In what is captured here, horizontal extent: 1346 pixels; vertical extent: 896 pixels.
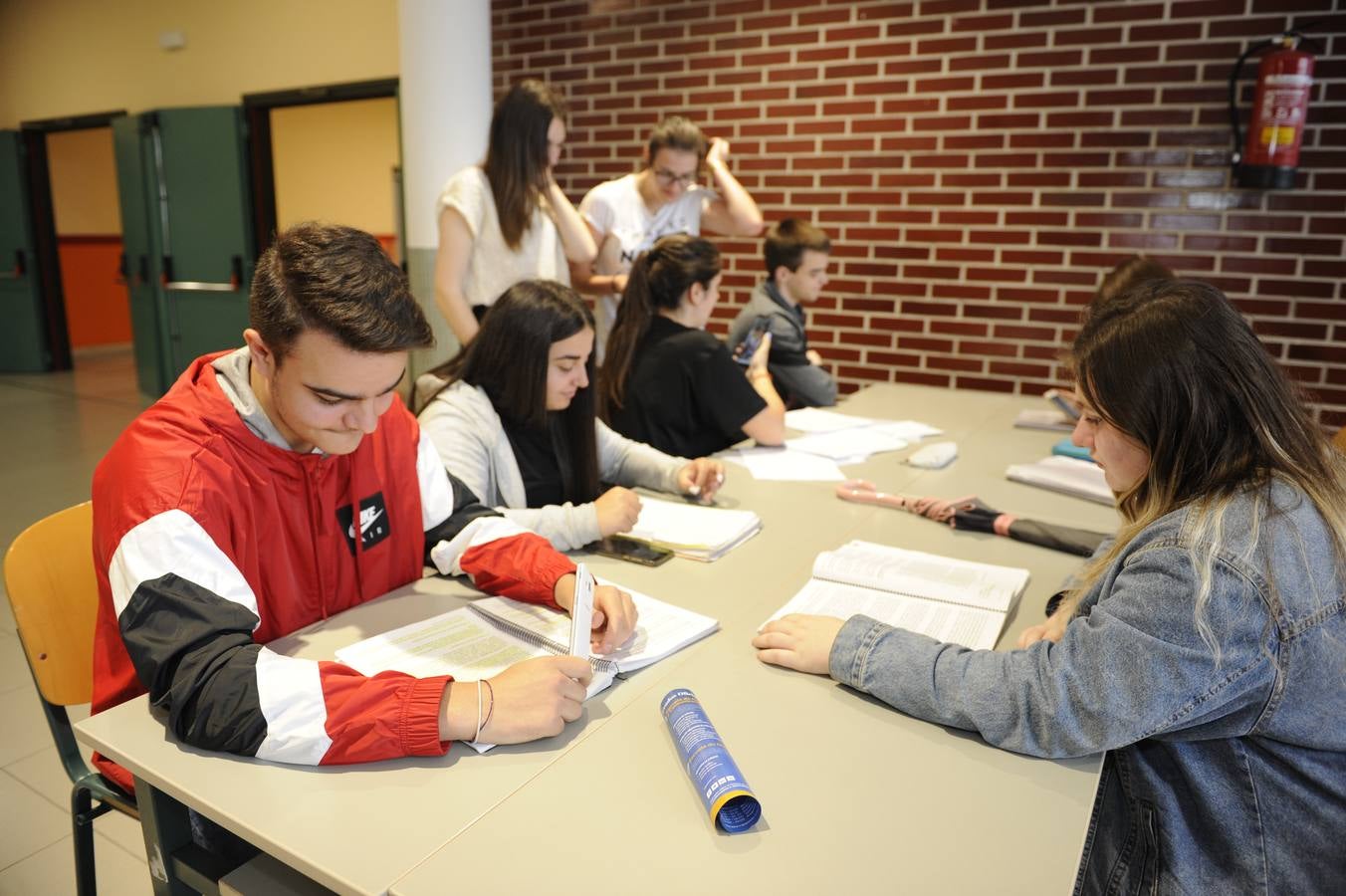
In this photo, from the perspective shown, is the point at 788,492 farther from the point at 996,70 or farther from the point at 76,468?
the point at 76,468

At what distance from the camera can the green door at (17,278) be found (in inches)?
285

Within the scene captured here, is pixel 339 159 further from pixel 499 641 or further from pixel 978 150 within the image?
pixel 499 641

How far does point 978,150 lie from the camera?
3809 mm

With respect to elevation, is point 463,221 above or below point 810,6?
below

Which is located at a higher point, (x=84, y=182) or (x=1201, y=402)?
(x=84, y=182)

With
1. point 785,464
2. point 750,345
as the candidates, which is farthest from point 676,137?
point 785,464

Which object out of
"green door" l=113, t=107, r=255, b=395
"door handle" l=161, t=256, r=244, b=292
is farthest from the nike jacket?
"door handle" l=161, t=256, r=244, b=292

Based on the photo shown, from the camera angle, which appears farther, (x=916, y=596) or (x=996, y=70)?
(x=996, y=70)

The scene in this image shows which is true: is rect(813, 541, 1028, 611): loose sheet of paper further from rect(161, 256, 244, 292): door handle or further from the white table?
rect(161, 256, 244, 292): door handle

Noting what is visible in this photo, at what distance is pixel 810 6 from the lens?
13.2 feet

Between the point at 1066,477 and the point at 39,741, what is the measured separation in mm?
2716

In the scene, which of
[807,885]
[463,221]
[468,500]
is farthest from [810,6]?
[807,885]

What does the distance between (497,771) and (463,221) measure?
200cm

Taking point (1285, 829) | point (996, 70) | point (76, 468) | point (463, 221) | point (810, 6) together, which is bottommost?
point (76, 468)
